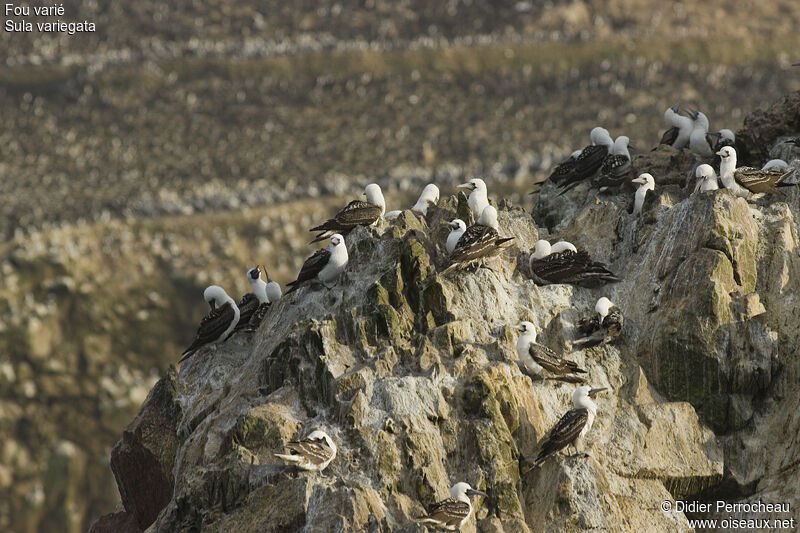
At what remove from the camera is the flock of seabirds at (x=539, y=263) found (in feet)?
61.1

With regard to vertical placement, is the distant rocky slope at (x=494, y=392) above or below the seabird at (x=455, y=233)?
below

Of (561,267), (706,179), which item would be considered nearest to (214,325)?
(561,267)

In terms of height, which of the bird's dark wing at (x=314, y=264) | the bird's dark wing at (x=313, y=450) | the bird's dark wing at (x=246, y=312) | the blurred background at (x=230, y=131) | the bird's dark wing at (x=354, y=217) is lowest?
the blurred background at (x=230, y=131)

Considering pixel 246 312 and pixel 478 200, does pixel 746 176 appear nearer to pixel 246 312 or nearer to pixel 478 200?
Answer: pixel 478 200

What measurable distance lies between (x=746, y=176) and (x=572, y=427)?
7.71 meters

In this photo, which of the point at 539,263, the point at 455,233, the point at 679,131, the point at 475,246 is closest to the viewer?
the point at 475,246

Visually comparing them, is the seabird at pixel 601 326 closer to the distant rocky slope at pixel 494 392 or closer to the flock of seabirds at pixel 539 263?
the flock of seabirds at pixel 539 263

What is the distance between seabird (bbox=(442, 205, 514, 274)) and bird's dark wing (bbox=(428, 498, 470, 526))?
493 cm

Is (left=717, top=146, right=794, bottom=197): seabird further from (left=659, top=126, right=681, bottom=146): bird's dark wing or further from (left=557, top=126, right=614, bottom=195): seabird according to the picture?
(left=659, top=126, right=681, bottom=146): bird's dark wing

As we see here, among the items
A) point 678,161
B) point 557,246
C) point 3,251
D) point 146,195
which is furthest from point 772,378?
point 146,195

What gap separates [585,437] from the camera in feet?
66.9

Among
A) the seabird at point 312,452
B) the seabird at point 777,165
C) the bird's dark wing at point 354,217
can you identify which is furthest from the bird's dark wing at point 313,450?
the seabird at point 777,165

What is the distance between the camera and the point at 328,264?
71.5 feet

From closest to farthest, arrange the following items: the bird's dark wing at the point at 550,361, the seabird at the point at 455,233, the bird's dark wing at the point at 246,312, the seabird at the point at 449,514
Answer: the seabird at the point at 449,514
the bird's dark wing at the point at 550,361
the seabird at the point at 455,233
the bird's dark wing at the point at 246,312
